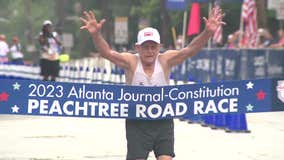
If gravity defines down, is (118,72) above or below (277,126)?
above

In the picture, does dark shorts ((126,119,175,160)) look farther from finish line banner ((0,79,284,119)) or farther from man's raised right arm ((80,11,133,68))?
man's raised right arm ((80,11,133,68))

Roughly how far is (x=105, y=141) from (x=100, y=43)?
5505 mm

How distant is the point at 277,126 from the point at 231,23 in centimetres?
3984

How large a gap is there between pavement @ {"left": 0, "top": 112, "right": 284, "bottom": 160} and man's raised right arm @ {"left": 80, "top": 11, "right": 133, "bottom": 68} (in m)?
3.64

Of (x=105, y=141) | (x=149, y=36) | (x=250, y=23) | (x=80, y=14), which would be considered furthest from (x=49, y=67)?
(x=80, y=14)

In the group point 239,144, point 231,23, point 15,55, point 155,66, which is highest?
point 231,23

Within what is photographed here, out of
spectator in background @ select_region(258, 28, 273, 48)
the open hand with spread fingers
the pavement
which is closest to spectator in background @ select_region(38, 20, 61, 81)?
the pavement

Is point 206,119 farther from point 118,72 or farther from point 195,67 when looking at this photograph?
point 195,67

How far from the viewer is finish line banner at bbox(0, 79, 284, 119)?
8.45 meters

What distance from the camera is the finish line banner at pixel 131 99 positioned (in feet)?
27.7

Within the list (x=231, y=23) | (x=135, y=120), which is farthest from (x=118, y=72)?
(x=231, y=23)

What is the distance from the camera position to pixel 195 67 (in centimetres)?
3000

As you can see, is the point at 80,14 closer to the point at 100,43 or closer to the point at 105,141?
the point at 105,141

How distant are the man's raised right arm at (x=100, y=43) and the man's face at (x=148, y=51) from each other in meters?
0.16
